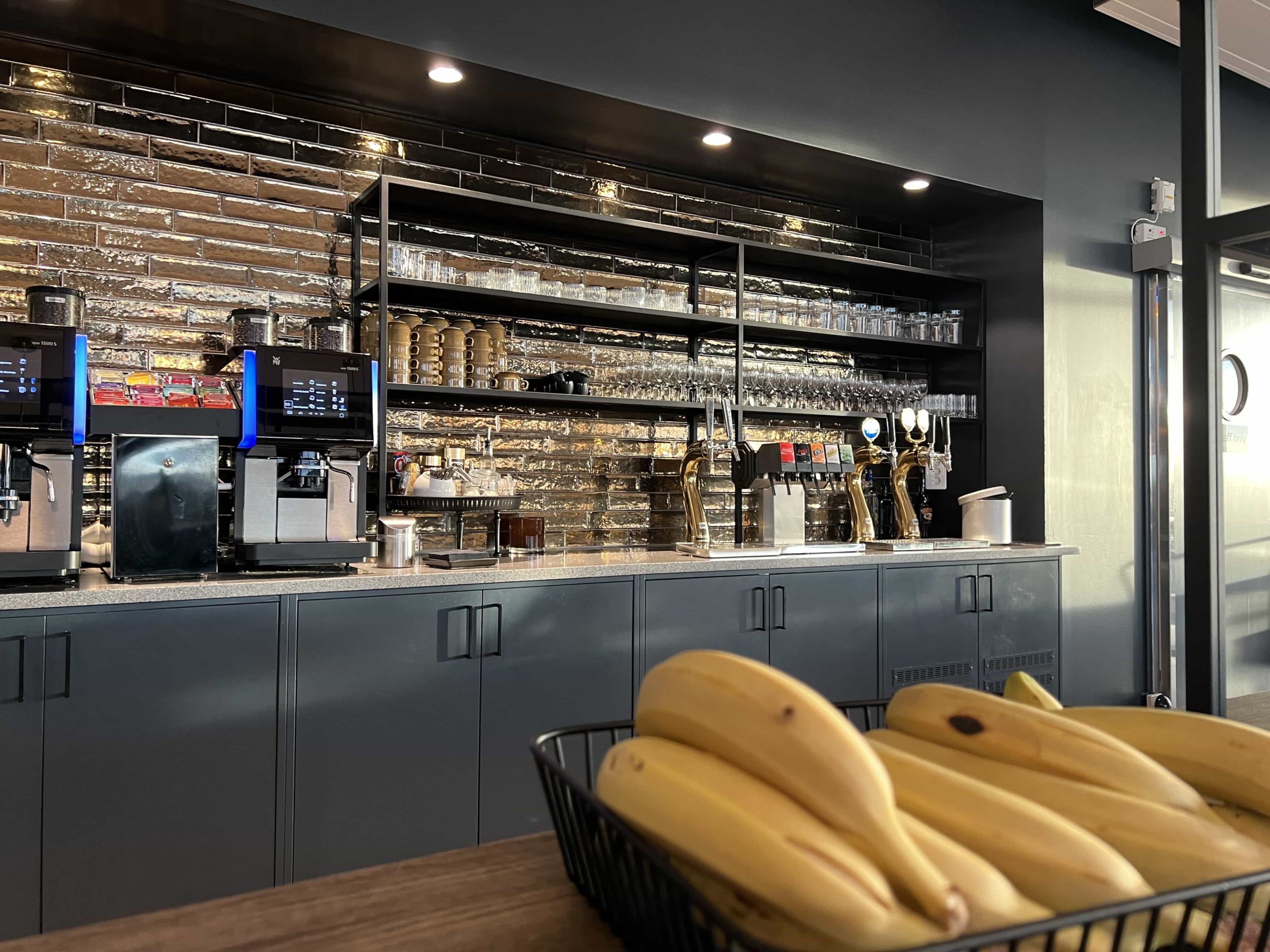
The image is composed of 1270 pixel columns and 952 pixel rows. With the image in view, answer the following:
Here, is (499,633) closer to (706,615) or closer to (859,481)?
(706,615)

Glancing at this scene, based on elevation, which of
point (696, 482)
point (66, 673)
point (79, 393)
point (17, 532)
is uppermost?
point (79, 393)

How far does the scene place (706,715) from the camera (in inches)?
23.8

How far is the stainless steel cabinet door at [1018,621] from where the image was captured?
13.6ft

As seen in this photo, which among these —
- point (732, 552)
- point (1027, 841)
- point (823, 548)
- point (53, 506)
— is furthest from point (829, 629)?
point (1027, 841)

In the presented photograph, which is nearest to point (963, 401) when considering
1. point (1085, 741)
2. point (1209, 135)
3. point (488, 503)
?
point (1209, 135)

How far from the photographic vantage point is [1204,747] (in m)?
0.72

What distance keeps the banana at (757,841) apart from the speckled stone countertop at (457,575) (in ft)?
7.44

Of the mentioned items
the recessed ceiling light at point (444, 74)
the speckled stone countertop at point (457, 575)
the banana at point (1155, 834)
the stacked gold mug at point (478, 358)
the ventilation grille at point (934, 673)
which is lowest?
the ventilation grille at point (934, 673)

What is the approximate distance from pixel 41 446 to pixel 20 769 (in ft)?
2.65

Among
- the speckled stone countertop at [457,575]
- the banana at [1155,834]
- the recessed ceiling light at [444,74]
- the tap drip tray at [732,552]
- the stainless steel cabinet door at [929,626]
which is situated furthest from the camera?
the stainless steel cabinet door at [929,626]

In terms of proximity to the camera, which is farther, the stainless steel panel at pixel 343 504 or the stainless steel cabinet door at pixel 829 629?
the stainless steel cabinet door at pixel 829 629

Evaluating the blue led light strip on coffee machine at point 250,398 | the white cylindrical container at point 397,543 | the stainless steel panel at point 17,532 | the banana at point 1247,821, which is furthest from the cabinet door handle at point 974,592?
the banana at point 1247,821

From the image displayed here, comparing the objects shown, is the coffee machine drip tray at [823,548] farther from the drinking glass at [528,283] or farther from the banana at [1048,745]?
the banana at [1048,745]

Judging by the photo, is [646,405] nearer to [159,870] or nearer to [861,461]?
[861,461]
